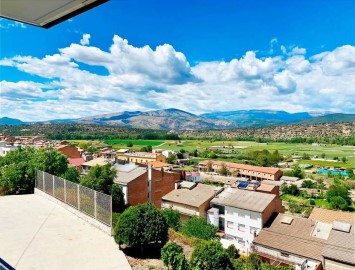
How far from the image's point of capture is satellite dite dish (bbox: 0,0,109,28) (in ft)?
5.14

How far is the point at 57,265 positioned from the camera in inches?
185

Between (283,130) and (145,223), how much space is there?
127158mm

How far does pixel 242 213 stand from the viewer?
2075 centimetres

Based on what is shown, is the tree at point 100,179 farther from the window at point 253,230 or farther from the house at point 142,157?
the house at point 142,157

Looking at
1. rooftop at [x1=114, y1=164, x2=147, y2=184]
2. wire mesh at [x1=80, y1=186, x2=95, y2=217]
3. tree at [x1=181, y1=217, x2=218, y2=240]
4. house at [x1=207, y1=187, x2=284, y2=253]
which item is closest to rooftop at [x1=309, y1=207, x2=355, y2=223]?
house at [x1=207, y1=187, x2=284, y2=253]

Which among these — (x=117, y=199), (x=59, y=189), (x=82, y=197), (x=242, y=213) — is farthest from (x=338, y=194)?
(x=82, y=197)

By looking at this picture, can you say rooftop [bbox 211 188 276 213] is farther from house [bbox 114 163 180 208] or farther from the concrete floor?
the concrete floor

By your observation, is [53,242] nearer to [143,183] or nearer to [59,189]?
[59,189]

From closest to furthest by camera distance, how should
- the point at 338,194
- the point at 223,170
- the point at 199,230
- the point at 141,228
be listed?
1. the point at 141,228
2. the point at 199,230
3. the point at 338,194
4. the point at 223,170

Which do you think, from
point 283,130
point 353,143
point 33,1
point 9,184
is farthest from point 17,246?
point 283,130

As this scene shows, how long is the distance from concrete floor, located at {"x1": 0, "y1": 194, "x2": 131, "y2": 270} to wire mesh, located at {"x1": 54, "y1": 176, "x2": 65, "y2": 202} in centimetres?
50


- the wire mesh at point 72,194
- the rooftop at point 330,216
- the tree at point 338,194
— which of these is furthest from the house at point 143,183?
the tree at point 338,194

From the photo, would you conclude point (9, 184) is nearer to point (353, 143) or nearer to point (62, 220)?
point (62, 220)

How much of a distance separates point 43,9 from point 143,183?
21.2 meters
